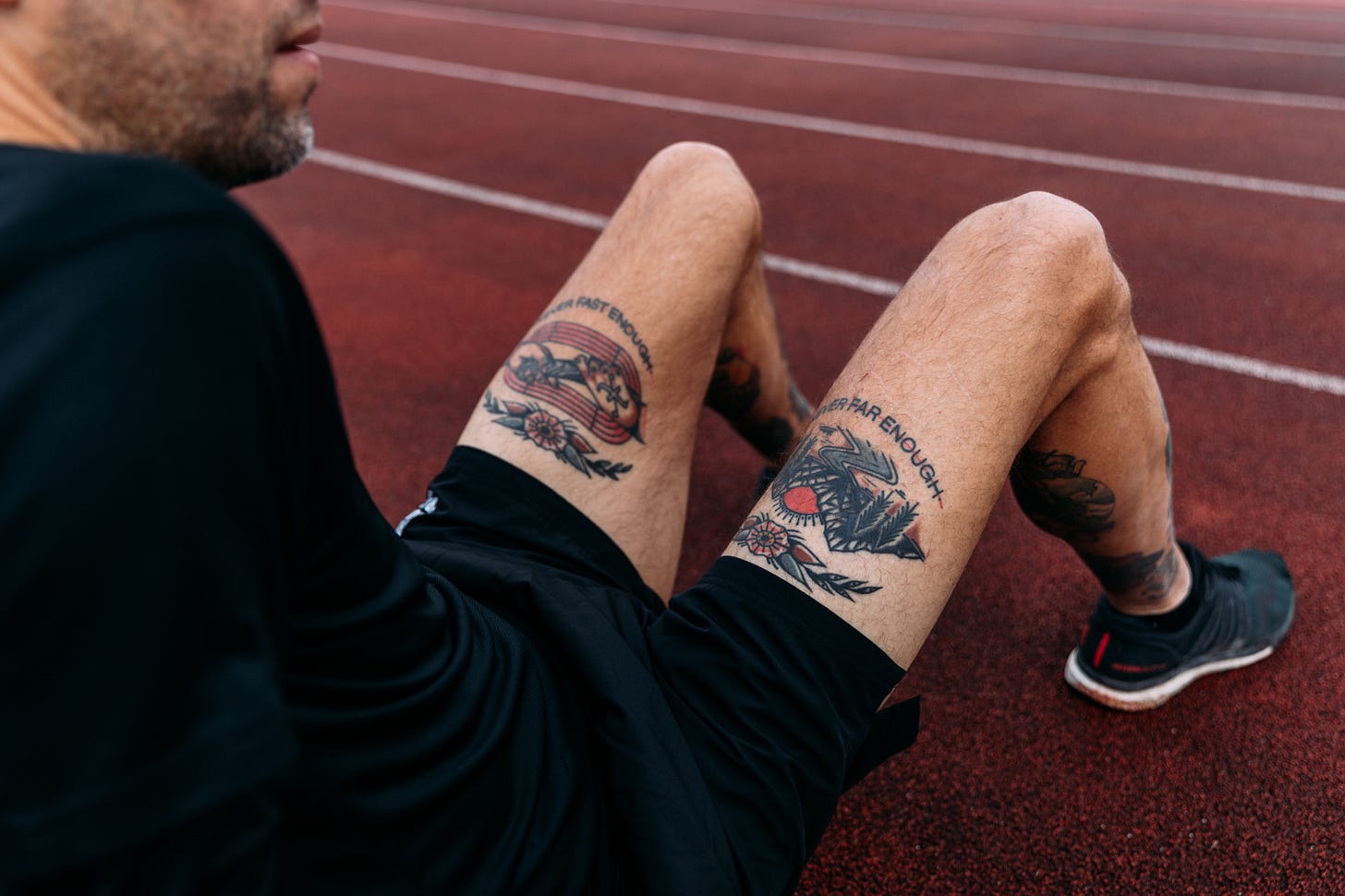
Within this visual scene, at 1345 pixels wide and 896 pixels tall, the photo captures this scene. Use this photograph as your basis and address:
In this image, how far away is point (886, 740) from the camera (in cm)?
117

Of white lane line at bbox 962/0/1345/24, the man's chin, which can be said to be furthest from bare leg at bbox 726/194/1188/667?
white lane line at bbox 962/0/1345/24

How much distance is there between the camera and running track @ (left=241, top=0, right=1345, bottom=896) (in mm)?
1589

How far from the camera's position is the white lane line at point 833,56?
19.6 feet

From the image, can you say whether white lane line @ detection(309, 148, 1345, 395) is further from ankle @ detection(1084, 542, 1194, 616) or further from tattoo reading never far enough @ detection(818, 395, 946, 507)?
tattoo reading never far enough @ detection(818, 395, 946, 507)

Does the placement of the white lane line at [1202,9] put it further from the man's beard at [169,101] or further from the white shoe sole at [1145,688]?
the man's beard at [169,101]

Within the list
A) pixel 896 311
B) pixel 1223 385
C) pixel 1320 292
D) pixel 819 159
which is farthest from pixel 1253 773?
pixel 819 159

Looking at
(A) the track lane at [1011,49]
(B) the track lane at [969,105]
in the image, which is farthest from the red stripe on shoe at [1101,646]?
(A) the track lane at [1011,49]

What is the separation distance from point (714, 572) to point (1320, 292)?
9.76 ft

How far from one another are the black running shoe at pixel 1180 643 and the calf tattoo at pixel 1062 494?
303 mm

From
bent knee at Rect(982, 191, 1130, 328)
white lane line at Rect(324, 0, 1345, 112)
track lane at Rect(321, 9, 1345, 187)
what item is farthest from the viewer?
white lane line at Rect(324, 0, 1345, 112)

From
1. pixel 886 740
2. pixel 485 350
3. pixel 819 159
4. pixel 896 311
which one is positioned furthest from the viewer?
pixel 819 159

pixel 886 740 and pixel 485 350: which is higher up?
pixel 886 740

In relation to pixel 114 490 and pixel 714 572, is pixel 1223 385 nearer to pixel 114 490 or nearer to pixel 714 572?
pixel 714 572

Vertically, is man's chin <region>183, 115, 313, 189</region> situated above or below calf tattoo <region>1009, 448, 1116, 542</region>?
above
